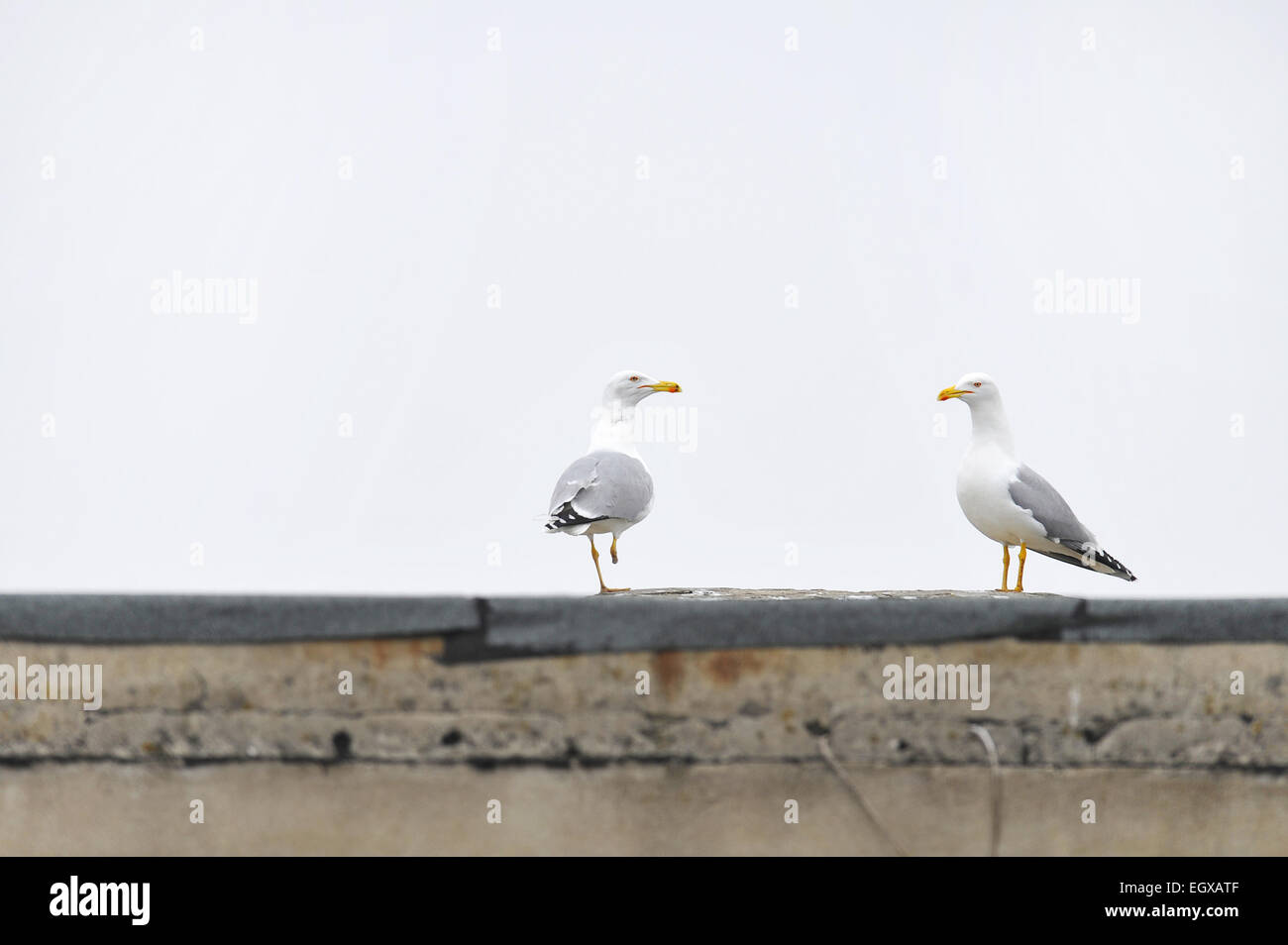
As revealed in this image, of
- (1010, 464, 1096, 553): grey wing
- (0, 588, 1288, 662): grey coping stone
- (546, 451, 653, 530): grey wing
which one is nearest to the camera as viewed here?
(0, 588, 1288, 662): grey coping stone

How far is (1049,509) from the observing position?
6.74m

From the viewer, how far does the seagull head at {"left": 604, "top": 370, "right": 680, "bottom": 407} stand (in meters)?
7.27

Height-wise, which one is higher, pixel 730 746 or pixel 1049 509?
pixel 1049 509

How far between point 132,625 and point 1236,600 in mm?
3729

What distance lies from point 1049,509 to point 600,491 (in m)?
2.28

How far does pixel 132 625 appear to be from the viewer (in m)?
4.49

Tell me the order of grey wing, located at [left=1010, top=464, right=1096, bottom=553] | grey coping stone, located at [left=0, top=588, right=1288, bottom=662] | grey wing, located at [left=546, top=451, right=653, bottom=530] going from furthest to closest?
grey wing, located at [left=1010, top=464, right=1096, bottom=553], grey wing, located at [left=546, top=451, right=653, bottom=530], grey coping stone, located at [left=0, top=588, right=1288, bottom=662]

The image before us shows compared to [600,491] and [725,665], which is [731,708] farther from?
[600,491]

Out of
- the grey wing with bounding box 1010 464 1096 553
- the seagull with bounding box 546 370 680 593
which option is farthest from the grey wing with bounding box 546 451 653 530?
the grey wing with bounding box 1010 464 1096 553

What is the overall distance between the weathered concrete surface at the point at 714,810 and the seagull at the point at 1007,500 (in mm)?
2304

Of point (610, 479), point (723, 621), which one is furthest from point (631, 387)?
point (723, 621)

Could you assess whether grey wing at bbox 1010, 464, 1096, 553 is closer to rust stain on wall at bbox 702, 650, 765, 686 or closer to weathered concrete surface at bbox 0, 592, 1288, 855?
weathered concrete surface at bbox 0, 592, 1288, 855

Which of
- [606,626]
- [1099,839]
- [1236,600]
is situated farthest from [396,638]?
[1236,600]

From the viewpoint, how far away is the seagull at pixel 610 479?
6484 mm
